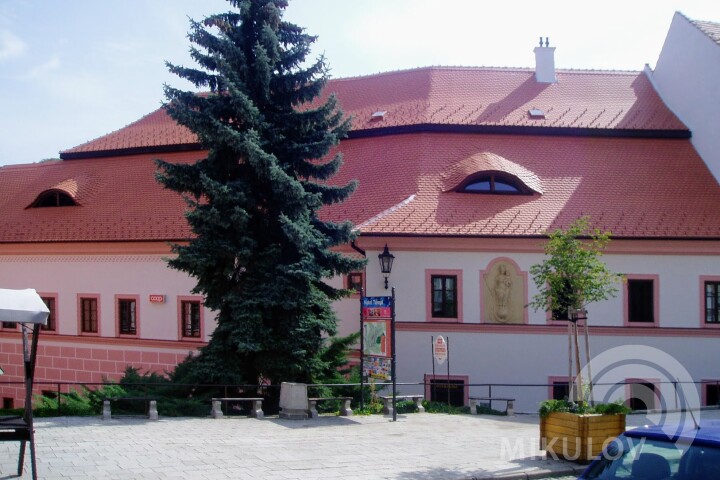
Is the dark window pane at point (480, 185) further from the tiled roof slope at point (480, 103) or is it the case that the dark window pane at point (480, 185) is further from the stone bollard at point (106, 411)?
the stone bollard at point (106, 411)

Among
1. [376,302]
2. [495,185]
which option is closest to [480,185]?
[495,185]

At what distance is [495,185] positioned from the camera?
24391 mm

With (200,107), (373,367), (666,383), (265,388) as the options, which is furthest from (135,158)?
(666,383)

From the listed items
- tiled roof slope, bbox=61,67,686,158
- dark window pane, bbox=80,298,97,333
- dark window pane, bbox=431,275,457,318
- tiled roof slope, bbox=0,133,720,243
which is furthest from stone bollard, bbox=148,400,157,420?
tiled roof slope, bbox=61,67,686,158

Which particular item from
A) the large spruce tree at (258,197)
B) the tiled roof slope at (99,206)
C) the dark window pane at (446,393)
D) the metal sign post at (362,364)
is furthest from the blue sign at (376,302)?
the tiled roof slope at (99,206)

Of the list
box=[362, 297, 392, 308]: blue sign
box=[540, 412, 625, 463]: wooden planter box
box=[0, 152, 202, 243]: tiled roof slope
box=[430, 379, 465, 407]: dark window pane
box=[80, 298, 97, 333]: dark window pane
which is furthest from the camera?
box=[80, 298, 97, 333]: dark window pane

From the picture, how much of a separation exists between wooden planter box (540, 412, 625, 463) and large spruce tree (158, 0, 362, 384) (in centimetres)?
716

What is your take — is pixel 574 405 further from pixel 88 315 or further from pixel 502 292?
pixel 88 315

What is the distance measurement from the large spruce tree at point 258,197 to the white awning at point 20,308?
7.89 metres

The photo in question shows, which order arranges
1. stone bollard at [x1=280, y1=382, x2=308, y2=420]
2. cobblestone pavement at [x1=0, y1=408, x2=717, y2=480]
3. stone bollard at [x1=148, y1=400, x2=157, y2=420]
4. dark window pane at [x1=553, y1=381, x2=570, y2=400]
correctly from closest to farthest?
cobblestone pavement at [x1=0, y1=408, x2=717, y2=480] → stone bollard at [x1=148, y1=400, x2=157, y2=420] → stone bollard at [x1=280, y1=382, x2=308, y2=420] → dark window pane at [x1=553, y1=381, x2=570, y2=400]

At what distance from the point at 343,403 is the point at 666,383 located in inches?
415

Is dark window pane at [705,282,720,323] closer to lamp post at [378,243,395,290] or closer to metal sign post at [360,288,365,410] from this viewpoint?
lamp post at [378,243,395,290]

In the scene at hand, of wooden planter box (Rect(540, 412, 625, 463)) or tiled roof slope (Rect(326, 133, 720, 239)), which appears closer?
wooden planter box (Rect(540, 412, 625, 463))

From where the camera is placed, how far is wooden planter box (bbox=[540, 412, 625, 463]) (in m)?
12.4
